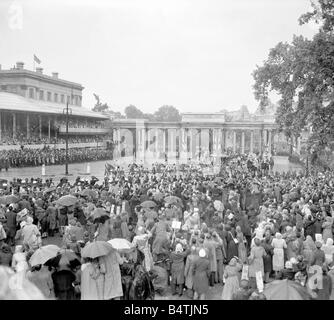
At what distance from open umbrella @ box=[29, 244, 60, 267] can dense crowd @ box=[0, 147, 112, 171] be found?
26.9 metres

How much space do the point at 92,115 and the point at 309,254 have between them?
4778cm

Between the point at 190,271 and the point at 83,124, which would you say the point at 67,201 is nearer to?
the point at 190,271

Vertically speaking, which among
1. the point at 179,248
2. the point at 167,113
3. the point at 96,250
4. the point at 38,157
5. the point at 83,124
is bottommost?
the point at 179,248

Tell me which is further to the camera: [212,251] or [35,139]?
[35,139]

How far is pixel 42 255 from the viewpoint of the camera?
29.9 feet

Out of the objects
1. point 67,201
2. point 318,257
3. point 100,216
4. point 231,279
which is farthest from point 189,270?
point 67,201

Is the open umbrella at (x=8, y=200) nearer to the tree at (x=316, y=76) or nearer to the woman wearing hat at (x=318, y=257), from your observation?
the woman wearing hat at (x=318, y=257)

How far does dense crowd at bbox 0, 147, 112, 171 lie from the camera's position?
120 ft

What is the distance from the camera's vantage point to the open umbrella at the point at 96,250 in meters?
8.71

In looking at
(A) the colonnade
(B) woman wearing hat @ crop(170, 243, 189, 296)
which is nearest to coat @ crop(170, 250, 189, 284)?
(B) woman wearing hat @ crop(170, 243, 189, 296)

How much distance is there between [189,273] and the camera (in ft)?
34.5

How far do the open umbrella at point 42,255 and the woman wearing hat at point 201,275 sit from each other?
9.80 ft

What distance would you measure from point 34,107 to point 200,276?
116 ft
